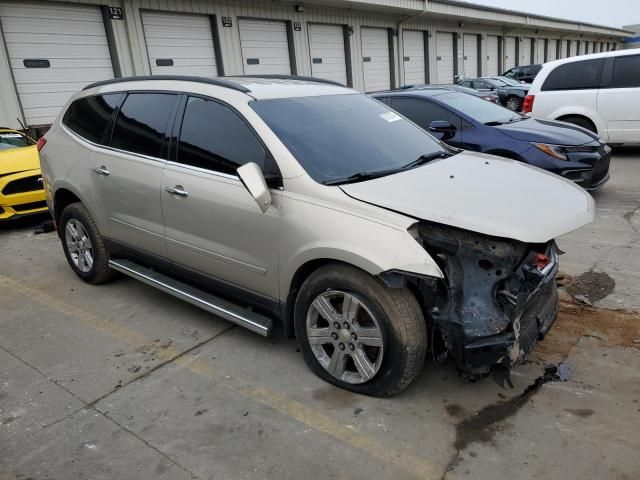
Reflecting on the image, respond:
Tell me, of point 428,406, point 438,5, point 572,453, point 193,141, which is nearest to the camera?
point 572,453

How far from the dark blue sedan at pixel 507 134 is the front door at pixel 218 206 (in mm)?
3372

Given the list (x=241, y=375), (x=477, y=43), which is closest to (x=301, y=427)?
(x=241, y=375)

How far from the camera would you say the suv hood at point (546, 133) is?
255 inches

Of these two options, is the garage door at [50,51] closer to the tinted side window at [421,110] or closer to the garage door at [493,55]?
the tinted side window at [421,110]

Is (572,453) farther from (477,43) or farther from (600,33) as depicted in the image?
(600,33)

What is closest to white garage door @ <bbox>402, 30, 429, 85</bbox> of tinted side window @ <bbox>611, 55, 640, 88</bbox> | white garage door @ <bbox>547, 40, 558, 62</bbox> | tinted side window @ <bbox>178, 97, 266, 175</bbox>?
tinted side window @ <bbox>611, 55, 640, 88</bbox>

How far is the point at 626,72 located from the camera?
8891 millimetres

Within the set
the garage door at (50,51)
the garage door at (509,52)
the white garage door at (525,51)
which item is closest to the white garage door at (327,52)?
the garage door at (50,51)

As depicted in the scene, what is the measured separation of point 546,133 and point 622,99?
345 cm

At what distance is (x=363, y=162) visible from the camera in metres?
3.28

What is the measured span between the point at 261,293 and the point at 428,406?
122cm

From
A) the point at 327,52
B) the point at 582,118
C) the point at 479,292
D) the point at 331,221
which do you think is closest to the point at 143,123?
the point at 331,221

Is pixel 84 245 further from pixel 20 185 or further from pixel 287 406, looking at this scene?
pixel 20 185

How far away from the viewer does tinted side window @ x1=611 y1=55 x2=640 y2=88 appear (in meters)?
8.81
